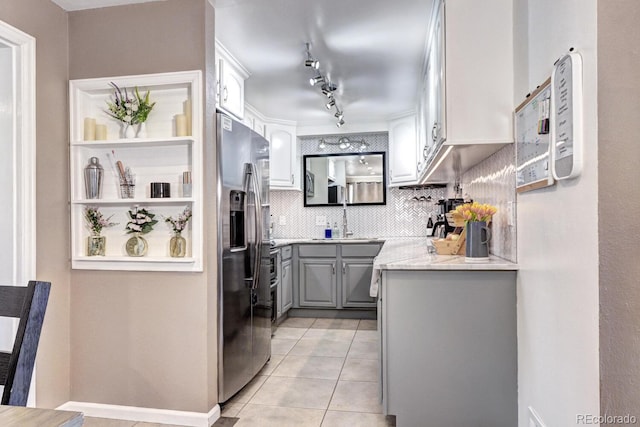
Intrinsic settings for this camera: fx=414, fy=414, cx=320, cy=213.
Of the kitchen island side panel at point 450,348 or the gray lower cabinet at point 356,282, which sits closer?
the kitchen island side panel at point 450,348

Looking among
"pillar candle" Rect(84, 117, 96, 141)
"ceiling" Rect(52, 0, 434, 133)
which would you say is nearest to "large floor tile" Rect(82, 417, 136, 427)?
"pillar candle" Rect(84, 117, 96, 141)

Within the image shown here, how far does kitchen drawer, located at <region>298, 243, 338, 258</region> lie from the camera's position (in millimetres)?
4848

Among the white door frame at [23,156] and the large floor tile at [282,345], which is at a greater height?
the white door frame at [23,156]

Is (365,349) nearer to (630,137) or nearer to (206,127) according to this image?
(206,127)

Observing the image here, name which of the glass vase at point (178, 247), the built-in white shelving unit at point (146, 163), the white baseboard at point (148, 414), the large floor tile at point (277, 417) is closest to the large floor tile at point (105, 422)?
the white baseboard at point (148, 414)

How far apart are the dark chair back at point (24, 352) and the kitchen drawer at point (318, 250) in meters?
3.80

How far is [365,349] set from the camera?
12.1 ft

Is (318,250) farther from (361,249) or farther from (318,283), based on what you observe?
(361,249)

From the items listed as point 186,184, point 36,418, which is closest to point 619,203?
point 36,418

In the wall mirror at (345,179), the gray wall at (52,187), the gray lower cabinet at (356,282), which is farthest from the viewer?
the wall mirror at (345,179)

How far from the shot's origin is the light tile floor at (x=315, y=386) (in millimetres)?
2408

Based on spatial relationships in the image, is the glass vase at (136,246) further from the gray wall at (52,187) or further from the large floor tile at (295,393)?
the large floor tile at (295,393)

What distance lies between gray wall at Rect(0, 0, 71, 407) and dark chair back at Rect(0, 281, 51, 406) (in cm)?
140

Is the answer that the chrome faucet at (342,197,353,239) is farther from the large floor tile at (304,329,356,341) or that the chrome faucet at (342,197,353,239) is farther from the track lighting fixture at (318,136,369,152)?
the large floor tile at (304,329,356,341)
